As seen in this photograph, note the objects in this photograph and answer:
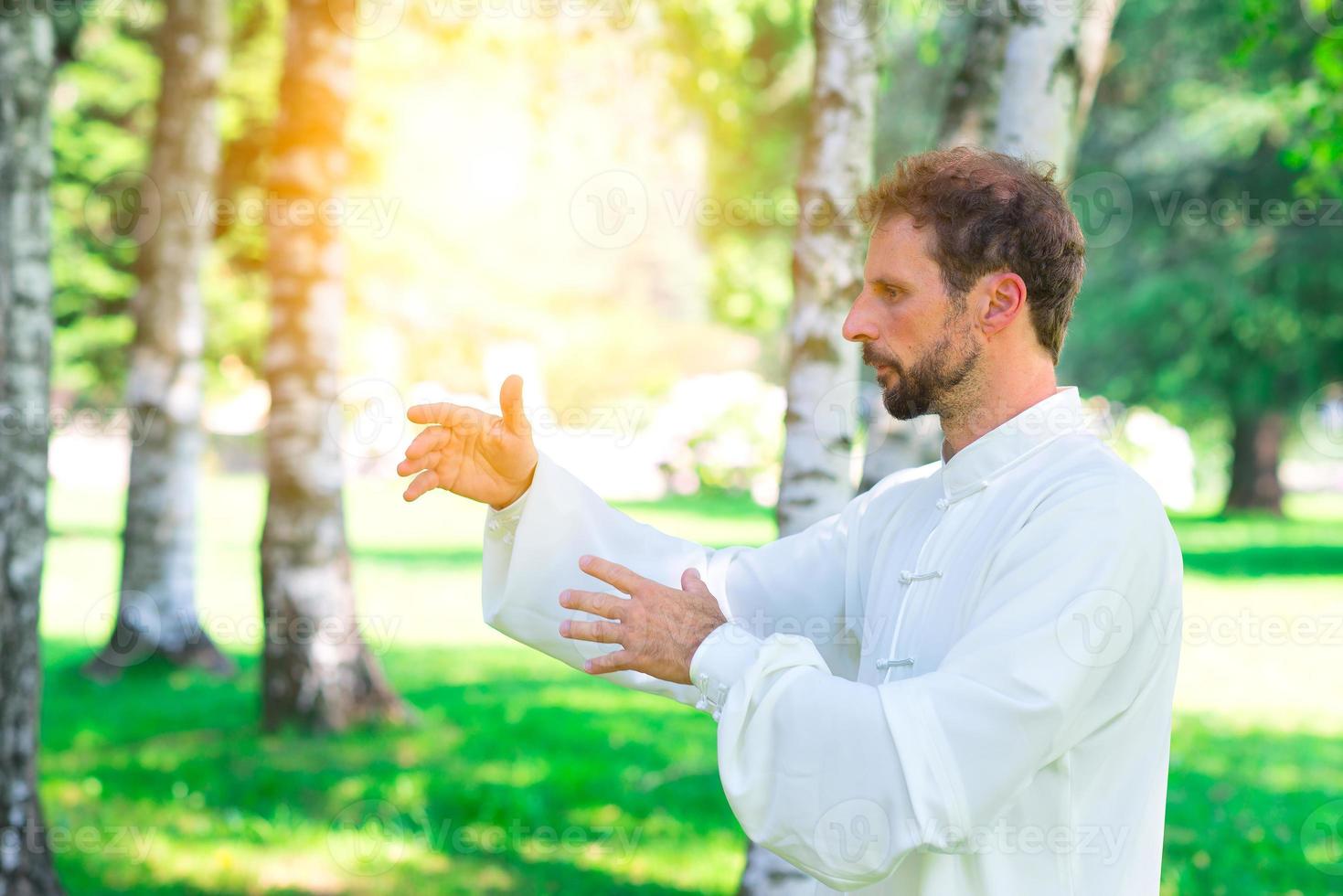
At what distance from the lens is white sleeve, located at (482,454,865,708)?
3010 mm

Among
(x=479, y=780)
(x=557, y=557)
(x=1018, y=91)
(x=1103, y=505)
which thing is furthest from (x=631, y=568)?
(x=479, y=780)

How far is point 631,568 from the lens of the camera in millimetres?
3043

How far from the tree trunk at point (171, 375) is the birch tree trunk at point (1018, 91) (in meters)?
6.61

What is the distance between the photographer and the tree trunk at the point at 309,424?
305 inches

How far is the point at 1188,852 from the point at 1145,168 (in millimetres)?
15147

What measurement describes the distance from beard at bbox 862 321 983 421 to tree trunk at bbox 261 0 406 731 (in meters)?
5.84

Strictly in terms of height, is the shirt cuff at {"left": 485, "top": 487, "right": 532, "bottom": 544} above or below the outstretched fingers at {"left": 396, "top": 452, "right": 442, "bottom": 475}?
below

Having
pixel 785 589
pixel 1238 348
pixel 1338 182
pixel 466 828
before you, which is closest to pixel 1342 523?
pixel 1238 348

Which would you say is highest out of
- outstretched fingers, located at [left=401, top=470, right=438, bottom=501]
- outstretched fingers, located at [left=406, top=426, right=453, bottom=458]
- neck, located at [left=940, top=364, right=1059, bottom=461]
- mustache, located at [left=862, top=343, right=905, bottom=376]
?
mustache, located at [left=862, top=343, right=905, bottom=376]

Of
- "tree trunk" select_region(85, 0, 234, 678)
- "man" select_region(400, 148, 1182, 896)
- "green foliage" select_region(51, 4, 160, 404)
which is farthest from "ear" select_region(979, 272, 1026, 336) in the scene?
"green foliage" select_region(51, 4, 160, 404)

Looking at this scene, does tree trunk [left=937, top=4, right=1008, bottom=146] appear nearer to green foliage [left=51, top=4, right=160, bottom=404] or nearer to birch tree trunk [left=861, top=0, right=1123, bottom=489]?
birch tree trunk [left=861, top=0, right=1123, bottom=489]

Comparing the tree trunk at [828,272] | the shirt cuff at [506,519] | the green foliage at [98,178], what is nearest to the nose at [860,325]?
the shirt cuff at [506,519]

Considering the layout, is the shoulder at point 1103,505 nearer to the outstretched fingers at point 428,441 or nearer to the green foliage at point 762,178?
the outstretched fingers at point 428,441

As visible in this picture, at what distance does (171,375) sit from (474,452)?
7.89 meters
